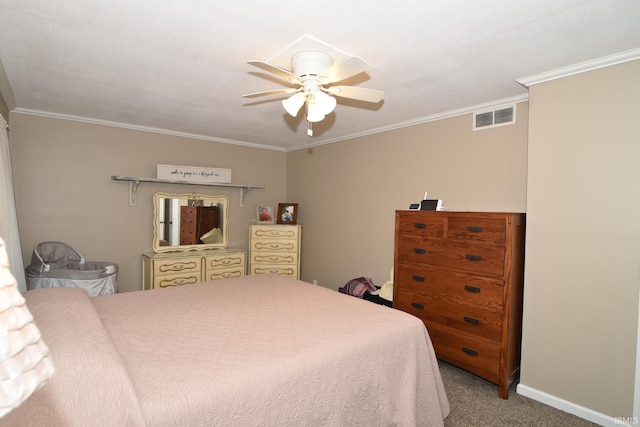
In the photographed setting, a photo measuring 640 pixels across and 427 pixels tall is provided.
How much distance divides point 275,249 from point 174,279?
54.8 inches

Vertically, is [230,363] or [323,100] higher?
[323,100]

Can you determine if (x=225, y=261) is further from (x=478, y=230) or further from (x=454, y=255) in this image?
(x=478, y=230)

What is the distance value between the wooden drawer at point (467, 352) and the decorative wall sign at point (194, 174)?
3.32 m

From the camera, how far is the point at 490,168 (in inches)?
123

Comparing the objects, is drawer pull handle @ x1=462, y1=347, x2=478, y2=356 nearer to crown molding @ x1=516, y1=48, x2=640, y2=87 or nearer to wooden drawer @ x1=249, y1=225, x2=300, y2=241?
crown molding @ x1=516, y1=48, x2=640, y2=87


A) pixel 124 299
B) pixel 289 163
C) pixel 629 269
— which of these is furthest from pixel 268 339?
pixel 289 163

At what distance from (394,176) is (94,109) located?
3.28 meters

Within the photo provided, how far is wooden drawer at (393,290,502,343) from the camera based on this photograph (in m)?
2.59

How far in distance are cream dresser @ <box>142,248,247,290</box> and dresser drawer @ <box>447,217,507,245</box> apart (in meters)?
2.97

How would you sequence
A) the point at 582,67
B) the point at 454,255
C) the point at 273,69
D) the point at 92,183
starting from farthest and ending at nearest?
1. the point at 92,183
2. the point at 454,255
3. the point at 582,67
4. the point at 273,69

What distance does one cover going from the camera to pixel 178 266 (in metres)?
4.23

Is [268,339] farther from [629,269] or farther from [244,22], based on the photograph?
[629,269]

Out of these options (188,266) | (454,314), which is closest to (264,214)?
(188,266)

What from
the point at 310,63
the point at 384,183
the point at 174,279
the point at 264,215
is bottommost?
the point at 174,279
